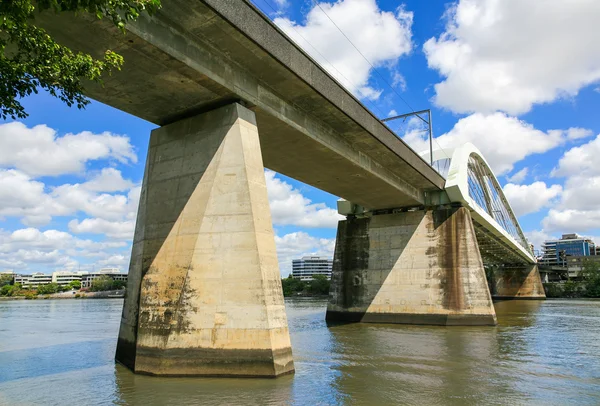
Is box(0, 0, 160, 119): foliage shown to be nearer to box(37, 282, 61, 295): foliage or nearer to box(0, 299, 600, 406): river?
box(0, 299, 600, 406): river

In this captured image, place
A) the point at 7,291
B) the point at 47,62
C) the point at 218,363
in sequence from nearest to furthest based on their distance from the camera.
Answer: the point at 47,62 < the point at 218,363 < the point at 7,291

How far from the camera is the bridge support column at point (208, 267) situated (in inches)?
450

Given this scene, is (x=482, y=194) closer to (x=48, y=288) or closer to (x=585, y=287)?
(x=585, y=287)

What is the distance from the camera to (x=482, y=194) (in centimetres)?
4472

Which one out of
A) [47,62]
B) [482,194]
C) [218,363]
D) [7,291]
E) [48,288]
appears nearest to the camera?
[47,62]

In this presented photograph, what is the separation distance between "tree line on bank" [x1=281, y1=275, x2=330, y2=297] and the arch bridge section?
69.6m

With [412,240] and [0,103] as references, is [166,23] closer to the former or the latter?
[0,103]

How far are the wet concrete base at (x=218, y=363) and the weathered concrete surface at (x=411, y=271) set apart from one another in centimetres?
1750

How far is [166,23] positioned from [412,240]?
21.9m

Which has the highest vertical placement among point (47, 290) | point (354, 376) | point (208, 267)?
point (47, 290)

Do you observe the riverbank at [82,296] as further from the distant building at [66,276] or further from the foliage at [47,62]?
the foliage at [47,62]

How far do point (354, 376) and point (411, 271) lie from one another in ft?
54.9

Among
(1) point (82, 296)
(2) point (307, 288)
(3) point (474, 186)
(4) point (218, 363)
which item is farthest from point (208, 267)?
(1) point (82, 296)

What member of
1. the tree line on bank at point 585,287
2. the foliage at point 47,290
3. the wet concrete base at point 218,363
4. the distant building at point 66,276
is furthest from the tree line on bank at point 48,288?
the wet concrete base at point 218,363
